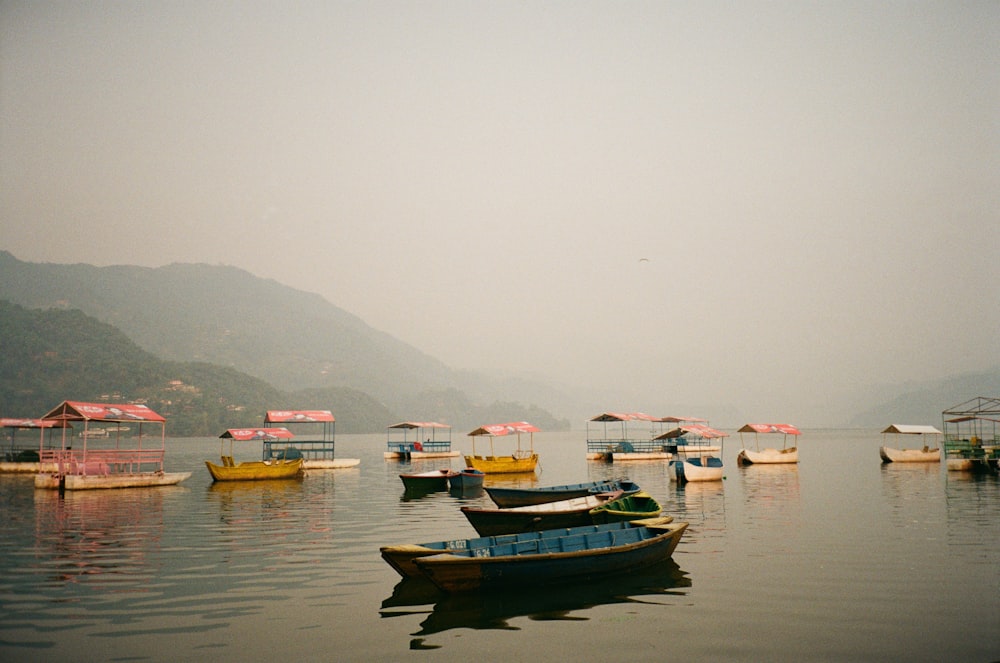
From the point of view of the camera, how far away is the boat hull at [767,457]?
224ft

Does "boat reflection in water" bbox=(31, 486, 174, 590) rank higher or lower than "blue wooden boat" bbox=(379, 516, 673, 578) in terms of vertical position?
lower

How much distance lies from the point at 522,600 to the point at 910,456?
7071cm

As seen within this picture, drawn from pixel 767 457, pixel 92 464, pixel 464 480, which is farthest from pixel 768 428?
pixel 92 464

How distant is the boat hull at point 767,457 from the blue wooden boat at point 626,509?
4607 centimetres

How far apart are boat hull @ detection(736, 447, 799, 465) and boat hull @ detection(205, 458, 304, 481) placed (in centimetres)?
4356

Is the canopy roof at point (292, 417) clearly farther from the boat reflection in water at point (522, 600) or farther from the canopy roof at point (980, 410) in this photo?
the canopy roof at point (980, 410)

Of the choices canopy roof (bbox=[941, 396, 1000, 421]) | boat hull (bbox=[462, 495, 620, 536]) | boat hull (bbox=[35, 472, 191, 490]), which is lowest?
boat hull (bbox=[35, 472, 191, 490])

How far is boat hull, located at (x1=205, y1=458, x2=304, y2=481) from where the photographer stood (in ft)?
166

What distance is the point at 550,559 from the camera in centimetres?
1709

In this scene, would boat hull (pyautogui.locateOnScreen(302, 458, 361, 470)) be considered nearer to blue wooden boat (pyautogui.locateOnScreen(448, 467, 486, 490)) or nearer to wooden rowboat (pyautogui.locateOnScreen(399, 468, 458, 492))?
wooden rowboat (pyautogui.locateOnScreen(399, 468, 458, 492))

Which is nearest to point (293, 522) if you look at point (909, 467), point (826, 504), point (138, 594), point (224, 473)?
point (138, 594)

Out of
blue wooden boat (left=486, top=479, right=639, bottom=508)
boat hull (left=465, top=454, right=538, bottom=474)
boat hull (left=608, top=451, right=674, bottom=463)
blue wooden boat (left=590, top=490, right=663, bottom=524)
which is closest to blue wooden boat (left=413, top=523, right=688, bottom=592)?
blue wooden boat (left=590, top=490, right=663, bottom=524)

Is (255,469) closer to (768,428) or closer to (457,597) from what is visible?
(457,597)

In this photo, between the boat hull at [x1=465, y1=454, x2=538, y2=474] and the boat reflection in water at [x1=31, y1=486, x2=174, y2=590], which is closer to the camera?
the boat reflection in water at [x1=31, y1=486, x2=174, y2=590]
